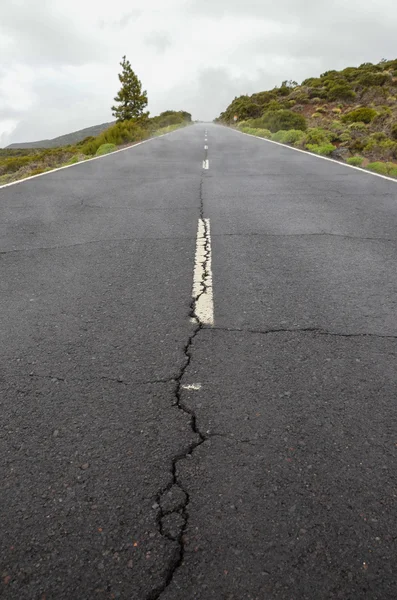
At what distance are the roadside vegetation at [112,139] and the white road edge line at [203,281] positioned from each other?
9372 mm

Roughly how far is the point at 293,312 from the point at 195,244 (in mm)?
2073

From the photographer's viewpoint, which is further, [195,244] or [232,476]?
[195,244]

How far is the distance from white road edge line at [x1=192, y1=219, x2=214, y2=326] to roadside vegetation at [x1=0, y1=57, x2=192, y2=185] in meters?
9.37

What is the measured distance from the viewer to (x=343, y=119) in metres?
24.5

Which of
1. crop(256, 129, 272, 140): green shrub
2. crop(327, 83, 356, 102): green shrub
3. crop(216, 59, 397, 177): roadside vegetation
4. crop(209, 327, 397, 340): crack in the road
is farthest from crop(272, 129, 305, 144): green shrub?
crop(327, 83, 356, 102): green shrub

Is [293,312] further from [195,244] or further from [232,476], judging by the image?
[195,244]

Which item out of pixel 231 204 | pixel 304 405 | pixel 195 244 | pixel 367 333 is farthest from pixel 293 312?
pixel 231 204

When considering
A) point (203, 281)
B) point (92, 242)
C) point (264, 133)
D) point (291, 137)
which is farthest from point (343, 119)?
point (203, 281)

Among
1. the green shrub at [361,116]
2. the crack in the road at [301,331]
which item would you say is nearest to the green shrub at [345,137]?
the green shrub at [361,116]

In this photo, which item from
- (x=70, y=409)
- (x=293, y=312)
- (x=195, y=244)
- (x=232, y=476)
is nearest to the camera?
(x=232, y=476)

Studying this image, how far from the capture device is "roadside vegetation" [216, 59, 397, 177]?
44.8 ft

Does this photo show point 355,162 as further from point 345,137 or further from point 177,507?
point 177,507

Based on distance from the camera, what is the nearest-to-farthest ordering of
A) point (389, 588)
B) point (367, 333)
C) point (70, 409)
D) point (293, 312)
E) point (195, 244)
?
point (389, 588), point (70, 409), point (367, 333), point (293, 312), point (195, 244)

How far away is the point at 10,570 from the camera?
1510 millimetres
